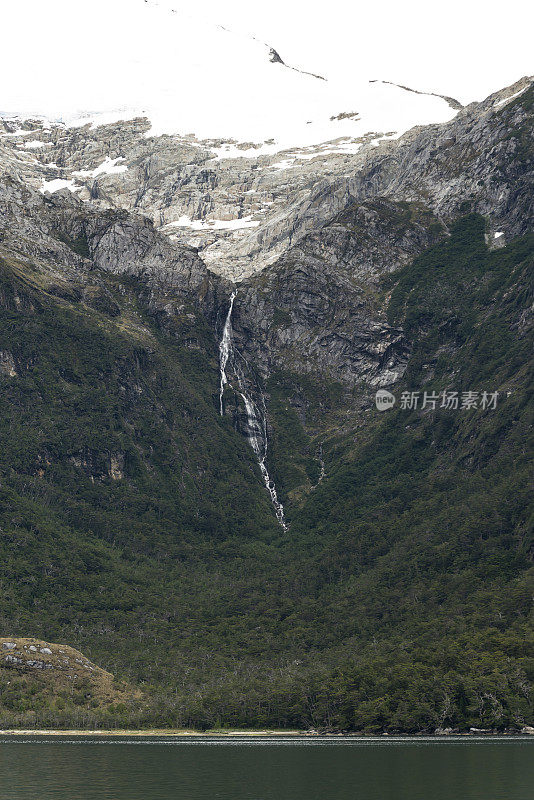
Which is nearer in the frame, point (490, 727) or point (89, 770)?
point (89, 770)

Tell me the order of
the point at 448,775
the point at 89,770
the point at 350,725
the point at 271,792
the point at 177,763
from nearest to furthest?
the point at 271,792 < the point at 448,775 < the point at 89,770 < the point at 177,763 < the point at 350,725

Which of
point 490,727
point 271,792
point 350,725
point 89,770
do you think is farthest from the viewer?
point 350,725

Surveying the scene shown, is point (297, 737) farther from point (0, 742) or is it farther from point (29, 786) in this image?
point (29, 786)

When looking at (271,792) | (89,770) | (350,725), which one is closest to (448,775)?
(271,792)

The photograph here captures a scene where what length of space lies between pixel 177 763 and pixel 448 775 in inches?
1650

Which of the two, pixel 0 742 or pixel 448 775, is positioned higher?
pixel 0 742

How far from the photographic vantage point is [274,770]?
427ft

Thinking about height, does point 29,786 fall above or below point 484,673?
below

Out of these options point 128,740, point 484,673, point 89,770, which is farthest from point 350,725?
point 89,770

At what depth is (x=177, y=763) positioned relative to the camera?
141 meters

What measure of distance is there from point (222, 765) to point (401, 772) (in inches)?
1084

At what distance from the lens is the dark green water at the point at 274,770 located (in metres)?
108

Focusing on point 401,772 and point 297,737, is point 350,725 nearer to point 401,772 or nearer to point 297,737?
point 297,737

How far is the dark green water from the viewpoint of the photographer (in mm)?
107938
